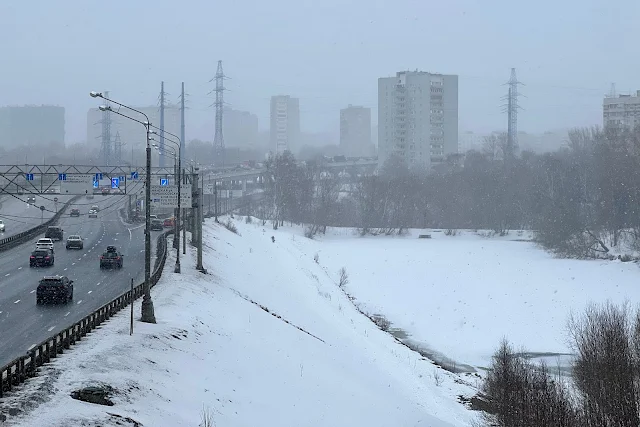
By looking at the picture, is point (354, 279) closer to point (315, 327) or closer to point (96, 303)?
point (315, 327)

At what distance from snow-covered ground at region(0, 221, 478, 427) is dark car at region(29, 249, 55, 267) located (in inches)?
340

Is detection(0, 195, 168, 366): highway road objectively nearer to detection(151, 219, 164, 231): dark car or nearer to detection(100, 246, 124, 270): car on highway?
detection(100, 246, 124, 270): car on highway

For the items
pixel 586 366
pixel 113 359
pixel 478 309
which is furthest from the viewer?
pixel 478 309

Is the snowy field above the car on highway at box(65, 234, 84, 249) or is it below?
below

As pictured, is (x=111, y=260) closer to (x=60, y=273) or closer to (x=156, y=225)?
(x=60, y=273)

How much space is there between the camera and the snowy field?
51000mm

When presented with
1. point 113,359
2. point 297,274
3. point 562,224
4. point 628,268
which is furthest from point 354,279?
point 113,359

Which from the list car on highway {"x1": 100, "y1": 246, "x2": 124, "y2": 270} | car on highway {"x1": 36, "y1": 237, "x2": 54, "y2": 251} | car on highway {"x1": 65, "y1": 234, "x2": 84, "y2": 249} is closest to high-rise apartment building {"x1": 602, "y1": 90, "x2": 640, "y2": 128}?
car on highway {"x1": 65, "y1": 234, "x2": 84, "y2": 249}

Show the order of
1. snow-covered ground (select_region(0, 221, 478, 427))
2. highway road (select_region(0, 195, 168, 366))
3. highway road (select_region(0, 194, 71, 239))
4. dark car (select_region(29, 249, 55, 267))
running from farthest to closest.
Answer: highway road (select_region(0, 194, 71, 239)), dark car (select_region(29, 249, 55, 267)), highway road (select_region(0, 195, 168, 366)), snow-covered ground (select_region(0, 221, 478, 427))

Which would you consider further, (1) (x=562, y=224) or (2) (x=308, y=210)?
(2) (x=308, y=210)

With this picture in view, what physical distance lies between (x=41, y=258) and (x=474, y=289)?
114 ft

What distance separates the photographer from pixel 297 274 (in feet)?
228

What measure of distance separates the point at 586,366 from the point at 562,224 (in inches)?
2934

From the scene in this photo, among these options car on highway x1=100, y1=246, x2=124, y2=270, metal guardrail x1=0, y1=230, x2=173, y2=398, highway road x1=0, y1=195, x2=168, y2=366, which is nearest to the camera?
metal guardrail x1=0, y1=230, x2=173, y2=398
